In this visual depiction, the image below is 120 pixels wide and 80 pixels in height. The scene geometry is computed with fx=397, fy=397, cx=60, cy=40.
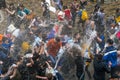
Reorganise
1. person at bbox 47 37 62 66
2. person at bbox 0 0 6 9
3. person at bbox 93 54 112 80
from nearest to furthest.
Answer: person at bbox 93 54 112 80, person at bbox 47 37 62 66, person at bbox 0 0 6 9

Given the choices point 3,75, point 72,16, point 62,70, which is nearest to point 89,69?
point 62,70

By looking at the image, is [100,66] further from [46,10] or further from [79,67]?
[46,10]

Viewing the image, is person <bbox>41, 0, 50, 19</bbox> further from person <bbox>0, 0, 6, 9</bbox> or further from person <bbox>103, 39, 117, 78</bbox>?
person <bbox>103, 39, 117, 78</bbox>

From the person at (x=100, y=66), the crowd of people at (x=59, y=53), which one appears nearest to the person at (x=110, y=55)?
the crowd of people at (x=59, y=53)

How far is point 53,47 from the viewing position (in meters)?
14.0

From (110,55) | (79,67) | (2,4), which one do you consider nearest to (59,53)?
(79,67)

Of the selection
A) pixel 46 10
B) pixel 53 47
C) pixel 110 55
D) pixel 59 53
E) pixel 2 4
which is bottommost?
pixel 2 4

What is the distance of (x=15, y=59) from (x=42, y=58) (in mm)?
1442

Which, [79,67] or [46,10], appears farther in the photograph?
[46,10]

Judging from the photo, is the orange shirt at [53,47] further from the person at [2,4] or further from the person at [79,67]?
the person at [2,4]

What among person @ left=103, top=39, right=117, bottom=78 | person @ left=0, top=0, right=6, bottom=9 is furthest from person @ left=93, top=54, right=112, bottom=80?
person @ left=0, top=0, right=6, bottom=9

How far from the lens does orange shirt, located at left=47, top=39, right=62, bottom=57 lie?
13.9 m

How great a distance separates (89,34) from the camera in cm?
1584

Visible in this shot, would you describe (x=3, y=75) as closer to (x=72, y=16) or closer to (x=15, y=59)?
(x=15, y=59)
